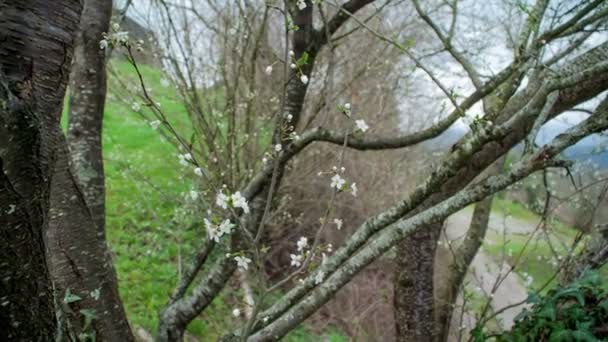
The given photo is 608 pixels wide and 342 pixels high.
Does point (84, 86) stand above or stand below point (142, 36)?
below

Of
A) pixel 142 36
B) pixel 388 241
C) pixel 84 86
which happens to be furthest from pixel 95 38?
pixel 142 36

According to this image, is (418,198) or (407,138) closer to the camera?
(418,198)

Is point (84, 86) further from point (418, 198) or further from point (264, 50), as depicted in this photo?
point (264, 50)

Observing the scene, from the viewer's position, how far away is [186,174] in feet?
21.7

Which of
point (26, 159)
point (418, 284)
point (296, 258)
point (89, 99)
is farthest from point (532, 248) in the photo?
point (26, 159)

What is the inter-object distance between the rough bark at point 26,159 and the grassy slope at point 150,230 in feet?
9.68

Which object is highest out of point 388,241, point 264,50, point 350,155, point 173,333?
point 264,50

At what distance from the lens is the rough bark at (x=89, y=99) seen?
6.60 ft

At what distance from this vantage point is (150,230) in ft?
19.6

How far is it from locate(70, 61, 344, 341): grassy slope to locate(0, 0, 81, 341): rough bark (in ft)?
9.68

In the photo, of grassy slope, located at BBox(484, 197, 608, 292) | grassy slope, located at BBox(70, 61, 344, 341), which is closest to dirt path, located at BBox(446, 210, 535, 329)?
grassy slope, located at BBox(484, 197, 608, 292)

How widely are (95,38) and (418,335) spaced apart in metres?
2.70

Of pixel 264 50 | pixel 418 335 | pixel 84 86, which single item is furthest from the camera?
pixel 264 50

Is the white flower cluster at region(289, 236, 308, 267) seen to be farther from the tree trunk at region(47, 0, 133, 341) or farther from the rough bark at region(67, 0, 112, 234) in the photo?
the rough bark at region(67, 0, 112, 234)
